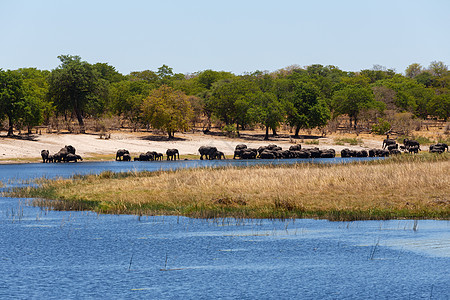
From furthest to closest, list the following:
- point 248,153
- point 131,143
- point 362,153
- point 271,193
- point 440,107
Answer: point 440,107 → point 131,143 → point 362,153 → point 248,153 → point 271,193

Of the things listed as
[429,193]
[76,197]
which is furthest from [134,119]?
[429,193]

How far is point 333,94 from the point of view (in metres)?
144

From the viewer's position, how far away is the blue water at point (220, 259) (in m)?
15.6

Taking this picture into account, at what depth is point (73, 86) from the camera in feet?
351

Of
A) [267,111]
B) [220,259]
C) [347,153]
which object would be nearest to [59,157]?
[347,153]

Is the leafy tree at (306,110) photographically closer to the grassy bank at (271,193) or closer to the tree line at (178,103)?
the tree line at (178,103)

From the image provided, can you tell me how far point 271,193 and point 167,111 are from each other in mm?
69657

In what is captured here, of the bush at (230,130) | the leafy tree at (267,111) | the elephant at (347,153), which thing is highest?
the leafy tree at (267,111)

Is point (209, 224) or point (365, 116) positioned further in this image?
point (365, 116)

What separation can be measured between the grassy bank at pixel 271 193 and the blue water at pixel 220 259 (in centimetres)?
180

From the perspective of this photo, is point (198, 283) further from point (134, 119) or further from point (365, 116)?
point (365, 116)

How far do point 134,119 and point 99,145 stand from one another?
28.5m

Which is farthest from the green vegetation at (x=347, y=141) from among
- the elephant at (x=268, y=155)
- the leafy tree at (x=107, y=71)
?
the leafy tree at (x=107, y=71)

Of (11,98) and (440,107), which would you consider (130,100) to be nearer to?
(11,98)
